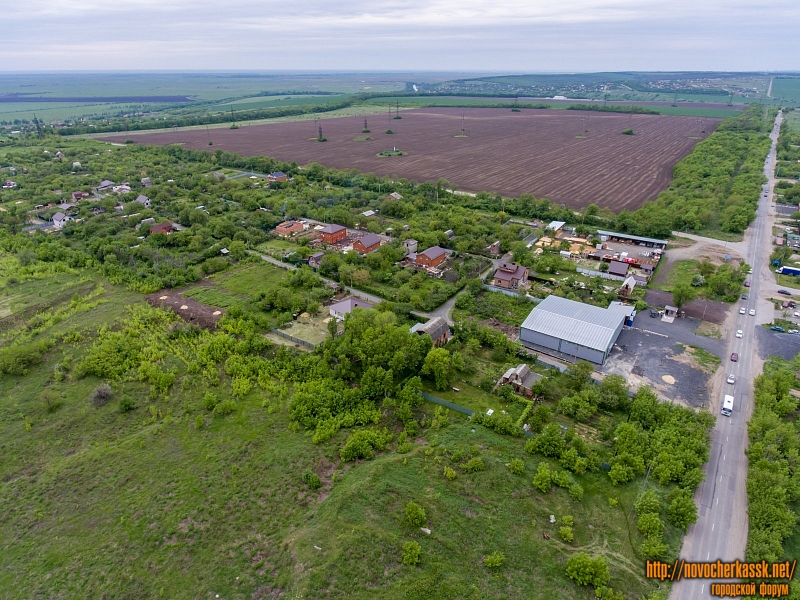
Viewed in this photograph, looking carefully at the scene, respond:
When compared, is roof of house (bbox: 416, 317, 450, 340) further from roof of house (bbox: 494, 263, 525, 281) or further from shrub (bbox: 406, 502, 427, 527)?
shrub (bbox: 406, 502, 427, 527)

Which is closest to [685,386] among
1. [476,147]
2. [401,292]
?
[401,292]

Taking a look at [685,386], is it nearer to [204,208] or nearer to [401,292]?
[401,292]

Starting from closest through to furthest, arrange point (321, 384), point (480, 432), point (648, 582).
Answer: point (648, 582) → point (480, 432) → point (321, 384)

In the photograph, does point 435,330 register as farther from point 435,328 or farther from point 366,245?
point 366,245

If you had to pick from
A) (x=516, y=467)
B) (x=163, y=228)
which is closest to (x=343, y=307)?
(x=516, y=467)

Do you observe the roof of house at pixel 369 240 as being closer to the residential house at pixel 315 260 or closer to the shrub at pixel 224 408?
the residential house at pixel 315 260
